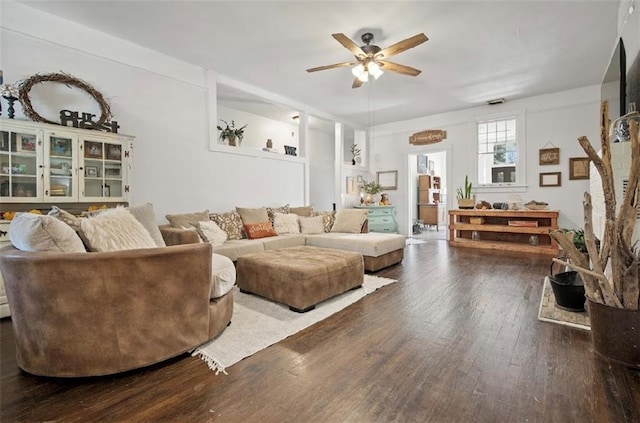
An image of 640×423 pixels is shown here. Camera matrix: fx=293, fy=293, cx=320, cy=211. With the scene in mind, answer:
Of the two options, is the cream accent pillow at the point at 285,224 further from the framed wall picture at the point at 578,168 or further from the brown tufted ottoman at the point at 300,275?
the framed wall picture at the point at 578,168

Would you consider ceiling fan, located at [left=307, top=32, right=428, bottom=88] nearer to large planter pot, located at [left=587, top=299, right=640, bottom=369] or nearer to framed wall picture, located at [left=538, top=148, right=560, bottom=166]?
large planter pot, located at [left=587, top=299, right=640, bottom=369]

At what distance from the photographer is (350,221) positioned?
190 inches

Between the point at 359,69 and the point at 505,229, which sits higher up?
the point at 359,69

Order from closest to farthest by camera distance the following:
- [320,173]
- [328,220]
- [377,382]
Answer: [377,382] → [328,220] → [320,173]

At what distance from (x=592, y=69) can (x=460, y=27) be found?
2.81m

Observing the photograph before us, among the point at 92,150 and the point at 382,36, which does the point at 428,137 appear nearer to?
the point at 382,36

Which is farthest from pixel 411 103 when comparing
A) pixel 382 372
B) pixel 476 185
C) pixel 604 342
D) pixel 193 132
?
pixel 382 372

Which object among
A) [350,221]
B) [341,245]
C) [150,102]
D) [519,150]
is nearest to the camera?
[150,102]

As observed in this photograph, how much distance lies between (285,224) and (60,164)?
9.17ft

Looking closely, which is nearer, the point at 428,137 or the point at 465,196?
the point at 465,196

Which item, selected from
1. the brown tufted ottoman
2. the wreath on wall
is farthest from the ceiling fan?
the wreath on wall

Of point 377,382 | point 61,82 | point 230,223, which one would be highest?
point 61,82

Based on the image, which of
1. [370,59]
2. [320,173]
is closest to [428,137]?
[320,173]

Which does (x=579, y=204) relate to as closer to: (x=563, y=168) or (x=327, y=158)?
(x=563, y=168)
